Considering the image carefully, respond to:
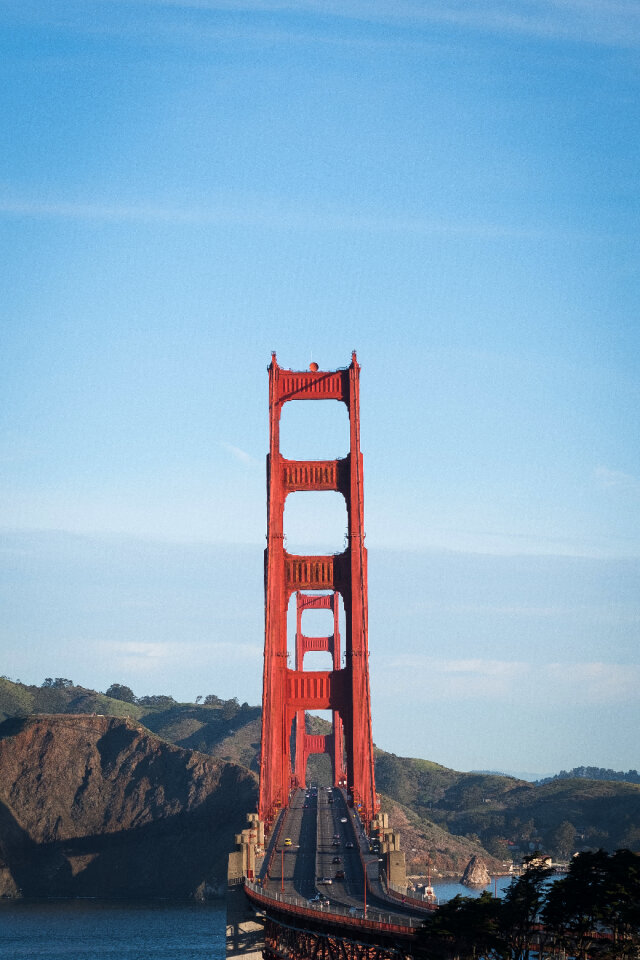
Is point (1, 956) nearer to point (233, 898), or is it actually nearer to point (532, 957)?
point (233, 898)

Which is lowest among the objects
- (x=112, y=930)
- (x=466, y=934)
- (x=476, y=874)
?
(x=112, y=930)

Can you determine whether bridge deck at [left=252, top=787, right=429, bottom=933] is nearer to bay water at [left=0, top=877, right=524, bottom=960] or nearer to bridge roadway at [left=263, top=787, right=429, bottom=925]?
bridge roadway at [left=263, top=787, right=429, bottom=925]

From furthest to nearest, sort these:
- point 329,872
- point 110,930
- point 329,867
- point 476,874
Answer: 1. point 476,874
2. point 110,930
3. point 329,867
4. point 329,872

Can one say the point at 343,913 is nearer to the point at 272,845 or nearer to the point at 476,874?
the point at 272,845

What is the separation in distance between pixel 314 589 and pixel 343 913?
158 feet

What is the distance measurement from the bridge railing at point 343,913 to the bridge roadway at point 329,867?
0.18 ft

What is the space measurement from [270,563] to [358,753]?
16.0m

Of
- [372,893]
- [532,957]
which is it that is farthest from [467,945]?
[372,893]

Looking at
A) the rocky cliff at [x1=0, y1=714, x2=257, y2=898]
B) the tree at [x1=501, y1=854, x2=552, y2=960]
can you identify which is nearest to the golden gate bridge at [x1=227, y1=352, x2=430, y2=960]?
the tree at [x1=501, y1=854, x2=552, y2=960]

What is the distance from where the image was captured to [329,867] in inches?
2844

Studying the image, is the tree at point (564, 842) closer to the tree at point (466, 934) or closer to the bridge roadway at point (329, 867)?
the bridge roadway at point (329, 867)

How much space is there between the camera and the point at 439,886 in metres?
177

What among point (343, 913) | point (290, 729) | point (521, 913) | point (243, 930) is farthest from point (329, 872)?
point (290, 729)

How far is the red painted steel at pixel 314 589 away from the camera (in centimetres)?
9531
